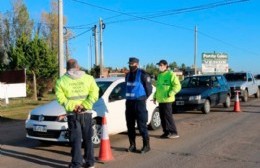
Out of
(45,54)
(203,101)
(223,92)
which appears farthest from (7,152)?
(45,54)

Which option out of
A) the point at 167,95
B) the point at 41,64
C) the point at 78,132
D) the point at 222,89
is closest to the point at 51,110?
the point at 78,132

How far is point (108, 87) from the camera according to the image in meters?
10.4

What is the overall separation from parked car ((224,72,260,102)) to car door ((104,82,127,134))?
40.9 feet

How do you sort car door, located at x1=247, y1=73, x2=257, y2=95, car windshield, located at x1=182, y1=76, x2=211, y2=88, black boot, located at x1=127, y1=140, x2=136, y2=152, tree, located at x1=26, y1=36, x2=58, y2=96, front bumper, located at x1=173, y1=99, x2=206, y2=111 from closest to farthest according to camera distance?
black boot, located at x1=127, y1=140, x2=136, y2=152, front bumper, located at x1=173, y1=99, x2=206, y2=111, car windshield, located at x1=182, y1=76, x2=211, y2=88, car door, located at x1=247, y1=73, x2=257, y2=95, tree, located at x1=26, y1=36, x2=58, y2=96

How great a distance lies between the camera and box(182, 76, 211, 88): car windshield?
17.9 metres

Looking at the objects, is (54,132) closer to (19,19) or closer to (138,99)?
(138,99)

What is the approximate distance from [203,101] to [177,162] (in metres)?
8.82

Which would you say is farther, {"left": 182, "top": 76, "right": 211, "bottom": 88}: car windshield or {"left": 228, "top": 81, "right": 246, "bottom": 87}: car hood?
{"left": 228, "top": 81, "right": 246, "bottom": 87}: car hood

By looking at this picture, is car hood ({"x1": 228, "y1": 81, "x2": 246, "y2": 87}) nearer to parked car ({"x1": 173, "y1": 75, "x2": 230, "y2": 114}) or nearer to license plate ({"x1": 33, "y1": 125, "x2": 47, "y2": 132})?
parked car ({"x1": 173, "y1": 75, "x2": 230, "y2": 114})

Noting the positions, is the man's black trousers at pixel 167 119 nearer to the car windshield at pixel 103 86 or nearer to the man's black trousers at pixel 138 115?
the car windshield at pixel 103 86

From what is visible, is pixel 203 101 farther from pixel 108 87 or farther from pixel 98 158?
pixel 98 158

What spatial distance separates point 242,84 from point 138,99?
48.2 ft

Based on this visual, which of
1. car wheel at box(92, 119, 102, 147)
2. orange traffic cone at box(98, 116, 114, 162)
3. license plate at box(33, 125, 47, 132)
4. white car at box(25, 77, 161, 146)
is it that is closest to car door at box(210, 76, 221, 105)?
white car at box(25, 77, 161, 146)

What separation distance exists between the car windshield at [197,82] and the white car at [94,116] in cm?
755
